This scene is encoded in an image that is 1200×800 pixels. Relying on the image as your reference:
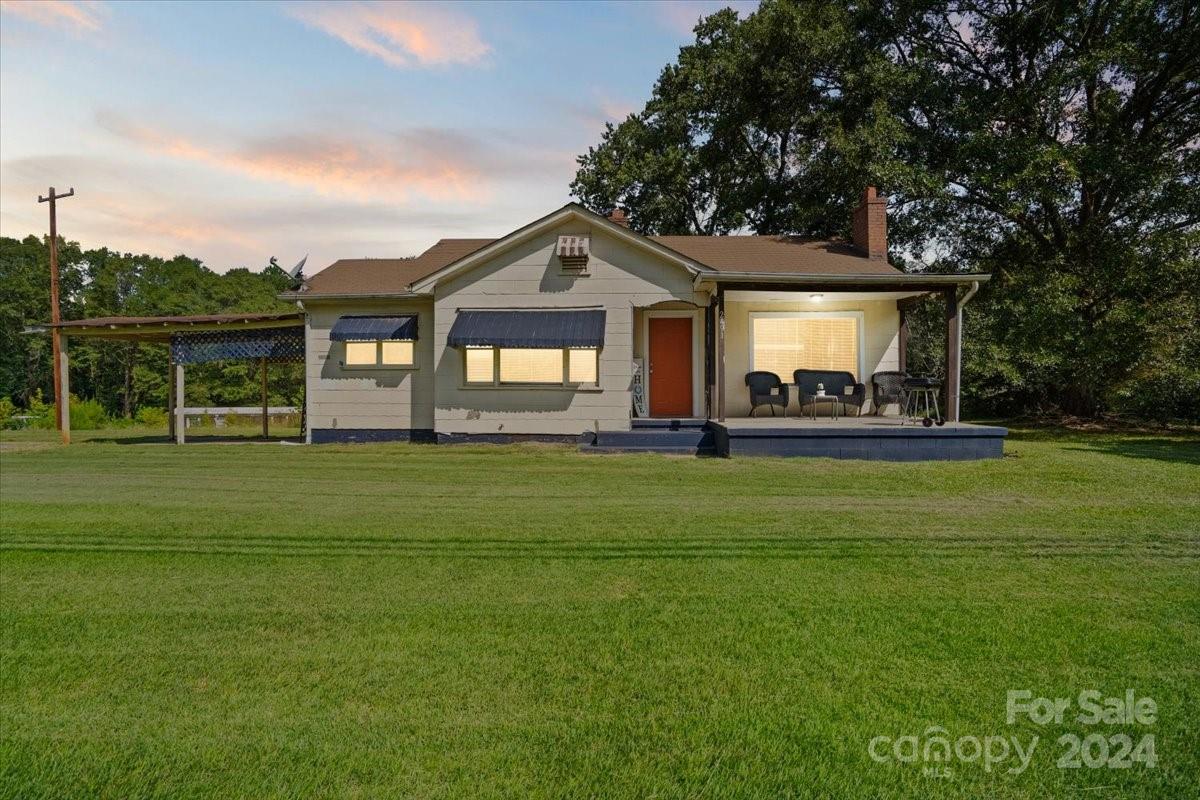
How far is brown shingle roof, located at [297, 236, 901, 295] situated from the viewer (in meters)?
14.4

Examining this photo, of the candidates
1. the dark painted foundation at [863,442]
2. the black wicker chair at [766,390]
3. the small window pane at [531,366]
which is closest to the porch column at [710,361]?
the black wicker chair at [766,390]

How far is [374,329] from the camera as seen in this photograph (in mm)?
14008

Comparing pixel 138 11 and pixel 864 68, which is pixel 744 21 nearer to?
pixel 864 68

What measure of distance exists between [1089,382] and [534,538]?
17.5 metres

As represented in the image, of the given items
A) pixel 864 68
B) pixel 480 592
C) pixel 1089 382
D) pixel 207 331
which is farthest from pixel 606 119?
pixel 480 592

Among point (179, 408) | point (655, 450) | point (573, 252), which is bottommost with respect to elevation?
point (655, 450)

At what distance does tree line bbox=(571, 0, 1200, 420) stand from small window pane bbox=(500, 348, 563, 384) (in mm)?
10672

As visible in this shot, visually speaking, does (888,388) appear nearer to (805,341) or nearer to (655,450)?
(805,341)

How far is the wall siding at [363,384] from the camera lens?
1430 cm

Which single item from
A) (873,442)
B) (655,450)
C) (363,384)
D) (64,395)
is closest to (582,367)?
(655,450)

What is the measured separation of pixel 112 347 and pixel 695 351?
151 feet

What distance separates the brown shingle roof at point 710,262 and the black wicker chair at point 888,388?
2209 mm

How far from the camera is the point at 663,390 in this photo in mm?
14773

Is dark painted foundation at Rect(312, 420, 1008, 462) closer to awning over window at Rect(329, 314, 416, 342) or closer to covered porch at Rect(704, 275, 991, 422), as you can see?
covered porch at Rect(704, 275, 991, 422)
